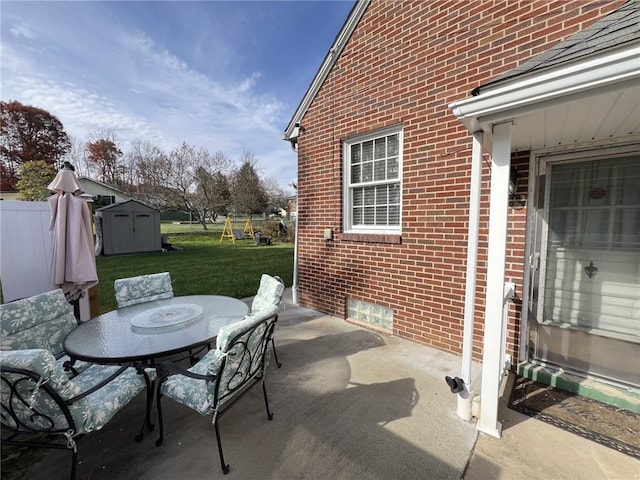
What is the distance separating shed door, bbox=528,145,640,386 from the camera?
2.49 metres

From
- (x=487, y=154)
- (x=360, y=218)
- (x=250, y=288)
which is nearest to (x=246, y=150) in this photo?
(x=250, y=288)

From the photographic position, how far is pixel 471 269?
7.59 ft

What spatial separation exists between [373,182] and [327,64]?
2.15 m

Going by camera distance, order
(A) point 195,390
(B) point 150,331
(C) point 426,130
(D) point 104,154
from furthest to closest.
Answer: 1. (D) point 104,154
2. (C) point 426,130
3. (B) point 150,331
4. (A) point 195,390

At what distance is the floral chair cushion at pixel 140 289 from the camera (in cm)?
324

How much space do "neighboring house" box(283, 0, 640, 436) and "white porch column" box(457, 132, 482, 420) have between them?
0.03 feet

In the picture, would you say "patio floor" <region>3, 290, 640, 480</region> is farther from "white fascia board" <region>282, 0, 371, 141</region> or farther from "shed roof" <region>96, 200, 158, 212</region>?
"shed roof" <region>96, 200, 158, 212</region>

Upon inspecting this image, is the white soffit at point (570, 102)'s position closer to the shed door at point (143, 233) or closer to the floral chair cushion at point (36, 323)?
the floral chair cushion at point (36, 323)

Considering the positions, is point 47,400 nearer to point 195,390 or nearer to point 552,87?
point 195,390

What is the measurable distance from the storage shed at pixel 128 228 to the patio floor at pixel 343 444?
12.1 metres

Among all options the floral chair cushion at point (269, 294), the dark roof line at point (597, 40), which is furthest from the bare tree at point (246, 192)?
the dark roof line at point (597, 40)

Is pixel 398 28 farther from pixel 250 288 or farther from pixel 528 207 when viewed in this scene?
pixel 250 288

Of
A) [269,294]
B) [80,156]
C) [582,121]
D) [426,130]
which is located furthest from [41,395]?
[80,156]

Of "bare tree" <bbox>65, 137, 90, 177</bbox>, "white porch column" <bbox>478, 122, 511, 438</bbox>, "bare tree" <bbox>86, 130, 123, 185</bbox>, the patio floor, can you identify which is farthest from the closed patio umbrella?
"bare tree" <bbox>65, 137, 90, 177</bbox>
